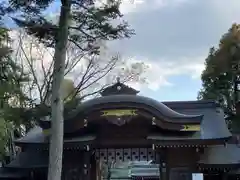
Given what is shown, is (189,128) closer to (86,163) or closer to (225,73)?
(86,163)

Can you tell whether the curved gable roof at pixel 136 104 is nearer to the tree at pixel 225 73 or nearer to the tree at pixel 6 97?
the tree at pixel 6 97

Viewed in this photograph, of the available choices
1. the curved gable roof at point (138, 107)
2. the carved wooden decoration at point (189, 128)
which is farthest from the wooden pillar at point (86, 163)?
the carved wooden decoration at point (189, 128)

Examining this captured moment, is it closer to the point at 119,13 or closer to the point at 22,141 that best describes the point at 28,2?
the point at 119,13

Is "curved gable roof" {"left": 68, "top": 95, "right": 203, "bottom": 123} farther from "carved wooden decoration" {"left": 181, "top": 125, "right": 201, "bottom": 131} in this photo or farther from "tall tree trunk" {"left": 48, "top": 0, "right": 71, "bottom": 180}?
"tall tree trunk" {"left": 48, "top": 0, "right": 71, "bottom": 180}

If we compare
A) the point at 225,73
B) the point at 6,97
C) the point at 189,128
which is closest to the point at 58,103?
the point at 189,128

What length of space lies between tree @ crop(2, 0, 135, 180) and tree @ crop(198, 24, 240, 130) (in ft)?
45.6

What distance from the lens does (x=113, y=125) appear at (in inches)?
555

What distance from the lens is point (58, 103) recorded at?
34.1 ft

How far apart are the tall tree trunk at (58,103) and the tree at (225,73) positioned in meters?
14.7

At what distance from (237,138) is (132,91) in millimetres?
4077

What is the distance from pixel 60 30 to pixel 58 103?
1.84 metres

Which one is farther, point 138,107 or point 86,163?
point 86,163

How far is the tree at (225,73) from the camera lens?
79.0 ft

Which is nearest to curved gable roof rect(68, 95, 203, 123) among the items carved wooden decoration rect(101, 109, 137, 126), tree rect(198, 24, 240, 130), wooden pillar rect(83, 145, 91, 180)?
carved wooden decoration rect(101, 109, 137, 126)
